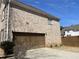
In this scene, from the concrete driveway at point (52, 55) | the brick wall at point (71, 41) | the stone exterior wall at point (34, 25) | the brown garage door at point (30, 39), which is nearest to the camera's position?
the concrete driveway at point (52, 55)

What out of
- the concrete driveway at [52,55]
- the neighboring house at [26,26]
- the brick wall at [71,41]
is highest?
A: the neighboring house at [26,26]

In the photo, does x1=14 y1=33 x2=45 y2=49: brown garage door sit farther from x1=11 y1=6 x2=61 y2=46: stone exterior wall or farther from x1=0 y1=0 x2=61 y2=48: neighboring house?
x1=11 y1=6 x2=61 y2=46: stone exterior wall

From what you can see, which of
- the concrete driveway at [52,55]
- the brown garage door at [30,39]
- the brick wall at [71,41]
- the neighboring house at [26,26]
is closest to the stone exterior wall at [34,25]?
the neighboring house at [26,26]

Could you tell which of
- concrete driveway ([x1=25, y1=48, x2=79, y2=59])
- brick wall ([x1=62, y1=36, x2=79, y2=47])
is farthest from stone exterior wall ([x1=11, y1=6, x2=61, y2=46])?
concrete driveway ([x1=25, y1=48, x2=79, y2=59])

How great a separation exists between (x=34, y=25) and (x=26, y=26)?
6.14 ft

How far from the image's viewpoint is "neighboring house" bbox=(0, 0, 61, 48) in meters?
20.1

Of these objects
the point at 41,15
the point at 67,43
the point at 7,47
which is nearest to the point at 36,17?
the point at 41,15

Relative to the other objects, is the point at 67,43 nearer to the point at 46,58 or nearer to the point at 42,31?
the point at 42,31

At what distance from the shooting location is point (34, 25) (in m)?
23.8

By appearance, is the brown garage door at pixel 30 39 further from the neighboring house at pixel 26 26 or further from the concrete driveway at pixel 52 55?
the concrete driveway at pixel 52 55

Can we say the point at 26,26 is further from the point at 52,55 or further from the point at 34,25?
the point at 52,55

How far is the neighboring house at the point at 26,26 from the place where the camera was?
66.0 ft

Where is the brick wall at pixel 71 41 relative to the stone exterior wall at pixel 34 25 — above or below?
below

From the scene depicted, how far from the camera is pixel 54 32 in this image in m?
28.5
